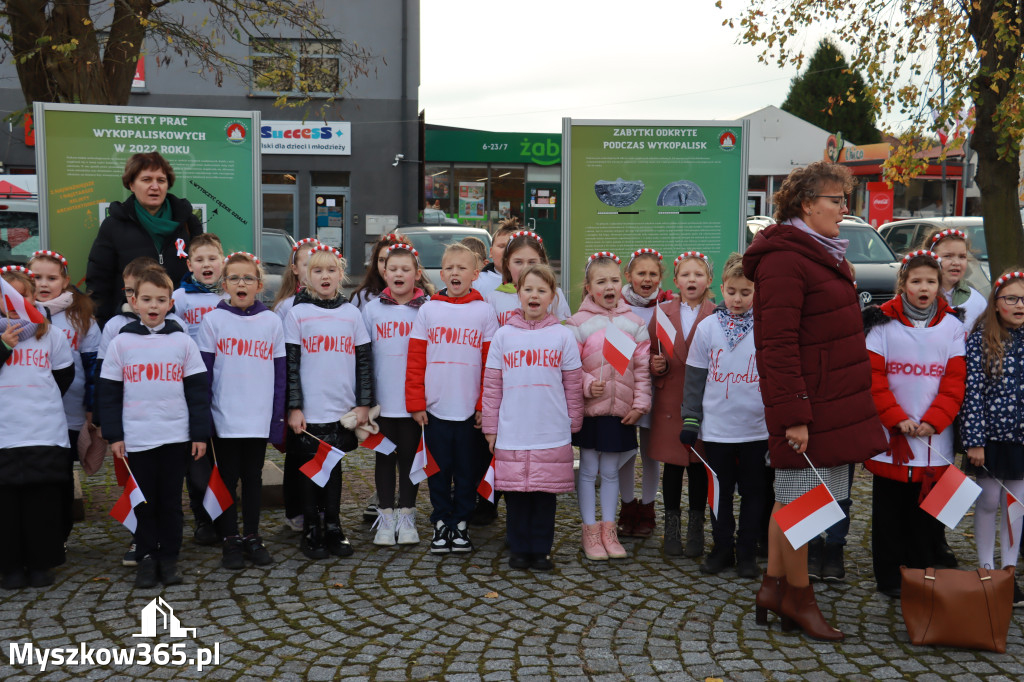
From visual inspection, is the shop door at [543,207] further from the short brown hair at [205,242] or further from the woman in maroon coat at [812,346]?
the woman in maroon coat at [812,346]

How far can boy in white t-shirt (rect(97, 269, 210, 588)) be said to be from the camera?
468 cm

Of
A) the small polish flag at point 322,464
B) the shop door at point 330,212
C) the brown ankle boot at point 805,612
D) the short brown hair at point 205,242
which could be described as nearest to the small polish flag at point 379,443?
the small polish flag at point 322,464

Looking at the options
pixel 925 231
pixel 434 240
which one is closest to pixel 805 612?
pixel 434 240

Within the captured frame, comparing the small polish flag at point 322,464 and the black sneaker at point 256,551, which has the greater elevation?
the small polish flag at point 322,464

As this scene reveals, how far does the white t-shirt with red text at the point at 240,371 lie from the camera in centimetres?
500

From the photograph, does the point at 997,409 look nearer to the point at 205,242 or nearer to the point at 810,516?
the point at 810,516

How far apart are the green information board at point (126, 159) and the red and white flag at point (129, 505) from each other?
2204mm

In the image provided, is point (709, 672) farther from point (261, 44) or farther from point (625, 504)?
point (261, 44)

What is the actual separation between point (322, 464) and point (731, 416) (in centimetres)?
223

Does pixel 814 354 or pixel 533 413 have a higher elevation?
pixel 814 354

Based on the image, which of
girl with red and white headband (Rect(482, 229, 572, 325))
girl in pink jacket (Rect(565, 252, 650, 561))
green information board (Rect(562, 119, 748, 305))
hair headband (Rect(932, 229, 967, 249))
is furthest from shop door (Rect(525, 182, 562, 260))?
girl in pink jacket (Rect(565, 252, 650, 561))

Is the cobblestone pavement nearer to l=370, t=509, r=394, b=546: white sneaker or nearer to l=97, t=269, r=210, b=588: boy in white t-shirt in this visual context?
l=370, t=509, r=394, b=546: white sneaker

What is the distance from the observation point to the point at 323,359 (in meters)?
5.19

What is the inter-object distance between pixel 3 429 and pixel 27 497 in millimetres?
372
